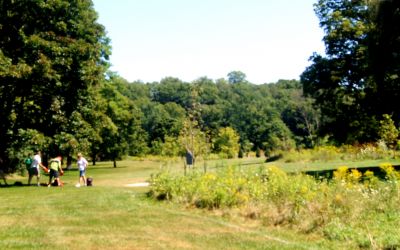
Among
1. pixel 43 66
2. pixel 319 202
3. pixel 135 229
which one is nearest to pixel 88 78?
pixel 43 66

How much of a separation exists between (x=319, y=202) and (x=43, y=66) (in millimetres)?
17925

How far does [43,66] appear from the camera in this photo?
23.4m

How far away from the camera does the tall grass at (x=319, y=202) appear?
8.43 m

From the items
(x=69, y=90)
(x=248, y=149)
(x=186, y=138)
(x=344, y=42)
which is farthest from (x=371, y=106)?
(x=248, y=149)

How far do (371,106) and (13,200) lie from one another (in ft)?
67.9

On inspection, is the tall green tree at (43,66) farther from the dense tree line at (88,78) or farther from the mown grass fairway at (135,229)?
the mown grass fairway at (135,229)

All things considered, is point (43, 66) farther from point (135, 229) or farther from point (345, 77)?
point (345, 77)

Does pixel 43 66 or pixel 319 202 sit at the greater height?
pixel 43 66

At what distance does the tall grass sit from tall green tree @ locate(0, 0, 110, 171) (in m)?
14.3

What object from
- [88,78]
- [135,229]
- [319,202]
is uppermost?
[88,78]

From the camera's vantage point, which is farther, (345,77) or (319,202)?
(345,77)

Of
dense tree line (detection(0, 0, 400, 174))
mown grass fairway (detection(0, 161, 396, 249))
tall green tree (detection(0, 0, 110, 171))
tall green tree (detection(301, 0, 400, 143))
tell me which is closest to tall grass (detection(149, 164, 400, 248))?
mown grass fairway (detection(0, 161, 396, 249))

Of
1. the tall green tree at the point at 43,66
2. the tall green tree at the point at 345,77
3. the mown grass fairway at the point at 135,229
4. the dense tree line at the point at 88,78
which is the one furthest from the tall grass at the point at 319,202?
the tall green tree at the point at 345,77

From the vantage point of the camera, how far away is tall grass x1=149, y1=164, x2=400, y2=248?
843cm
